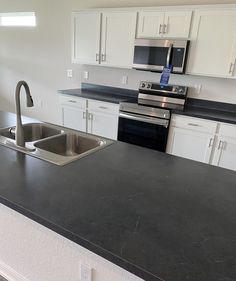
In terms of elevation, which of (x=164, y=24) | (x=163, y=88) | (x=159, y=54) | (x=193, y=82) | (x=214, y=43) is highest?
(x=164, y=24)

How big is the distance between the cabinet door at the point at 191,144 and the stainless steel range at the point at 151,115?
0.10 m

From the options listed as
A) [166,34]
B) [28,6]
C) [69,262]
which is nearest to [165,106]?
[166,34]

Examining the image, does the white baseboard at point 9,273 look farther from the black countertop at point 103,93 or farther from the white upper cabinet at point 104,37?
the white upper cabinet at point 104,37

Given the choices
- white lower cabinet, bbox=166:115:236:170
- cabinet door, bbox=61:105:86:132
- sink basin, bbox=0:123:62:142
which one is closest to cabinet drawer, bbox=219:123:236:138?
white lower cabinet, bbox=166:115:236:170

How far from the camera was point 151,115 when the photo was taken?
3053mm

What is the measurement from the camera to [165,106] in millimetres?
3178

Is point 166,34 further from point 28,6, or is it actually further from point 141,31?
point 28,6

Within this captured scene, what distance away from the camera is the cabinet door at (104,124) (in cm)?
341

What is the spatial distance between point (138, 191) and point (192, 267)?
44 centimetres

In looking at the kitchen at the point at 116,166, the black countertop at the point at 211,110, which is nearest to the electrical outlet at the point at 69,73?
the kitchen at the point at 116,166

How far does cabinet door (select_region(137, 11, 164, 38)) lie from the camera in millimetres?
2955

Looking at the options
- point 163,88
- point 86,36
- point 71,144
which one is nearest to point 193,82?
point 163,88

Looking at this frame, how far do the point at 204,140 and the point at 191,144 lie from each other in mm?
162

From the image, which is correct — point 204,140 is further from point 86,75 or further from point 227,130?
point 86,75
